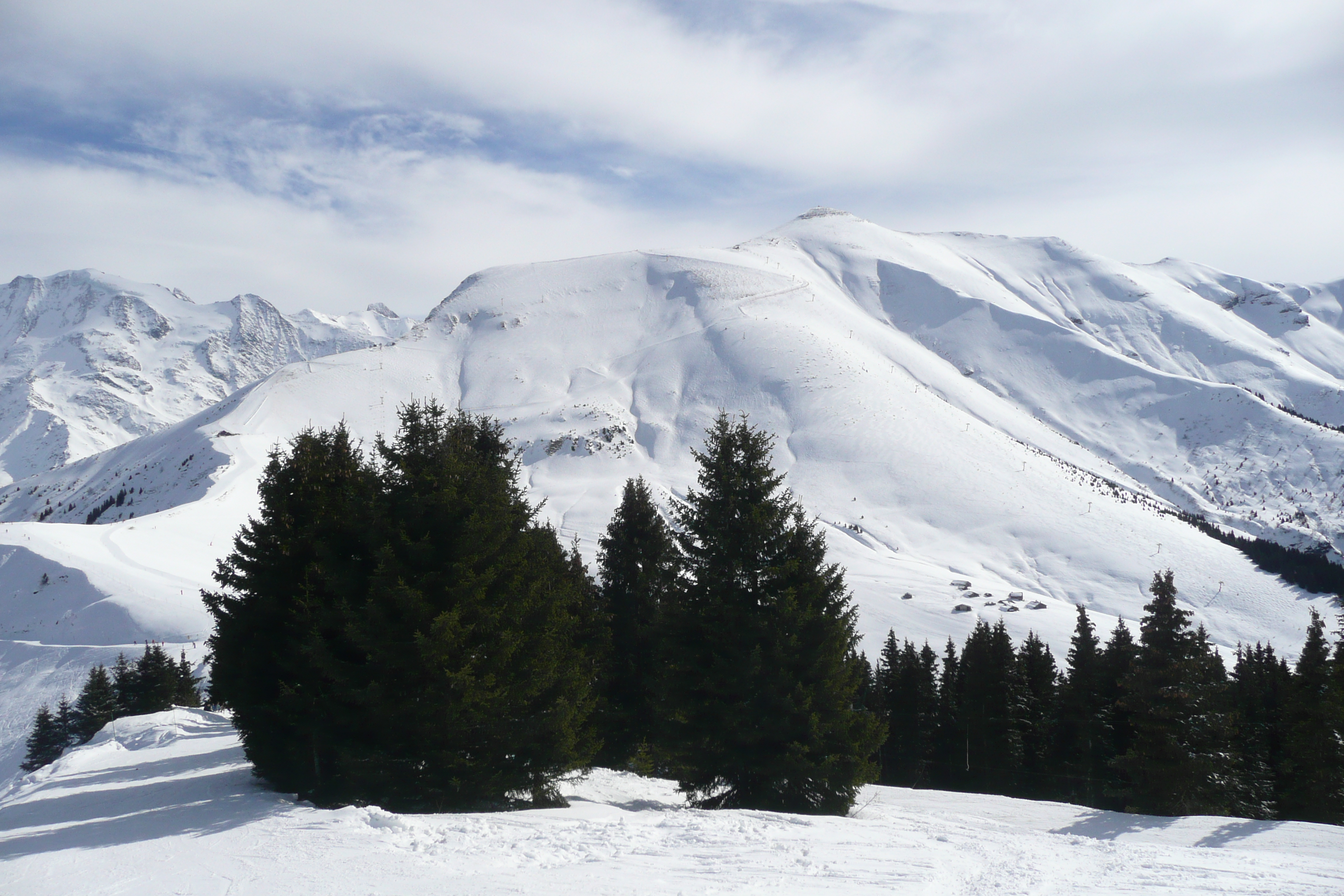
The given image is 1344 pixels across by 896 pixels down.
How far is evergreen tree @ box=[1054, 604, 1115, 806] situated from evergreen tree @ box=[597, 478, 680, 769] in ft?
72.1

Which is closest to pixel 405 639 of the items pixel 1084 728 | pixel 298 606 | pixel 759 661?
pixel 298 606

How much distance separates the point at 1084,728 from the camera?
Result: 124ft

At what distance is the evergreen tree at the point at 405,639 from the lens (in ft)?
48.3

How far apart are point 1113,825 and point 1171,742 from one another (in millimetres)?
A: 6363

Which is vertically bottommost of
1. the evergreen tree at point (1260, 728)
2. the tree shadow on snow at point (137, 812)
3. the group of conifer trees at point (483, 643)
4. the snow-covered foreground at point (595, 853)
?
the evergreen tree at point (1260, 728)

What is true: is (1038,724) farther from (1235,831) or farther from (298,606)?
(298,606)

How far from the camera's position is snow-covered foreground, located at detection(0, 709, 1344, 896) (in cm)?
953

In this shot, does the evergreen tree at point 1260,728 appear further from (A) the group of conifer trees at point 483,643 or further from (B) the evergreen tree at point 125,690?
(B) the evergreen tree at point 125,690

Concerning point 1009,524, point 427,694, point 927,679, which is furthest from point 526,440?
point 427,694

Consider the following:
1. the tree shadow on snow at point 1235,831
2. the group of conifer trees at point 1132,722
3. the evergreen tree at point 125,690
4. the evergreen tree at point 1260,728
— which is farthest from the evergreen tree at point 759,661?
the evergreen tree at point 125,690

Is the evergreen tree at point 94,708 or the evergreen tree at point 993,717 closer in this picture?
the evergreen tree at point 993,717

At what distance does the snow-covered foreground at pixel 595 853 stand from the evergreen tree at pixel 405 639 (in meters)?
1.35

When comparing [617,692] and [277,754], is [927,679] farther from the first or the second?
[277,754]

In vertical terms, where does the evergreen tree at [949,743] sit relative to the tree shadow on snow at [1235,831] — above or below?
below
